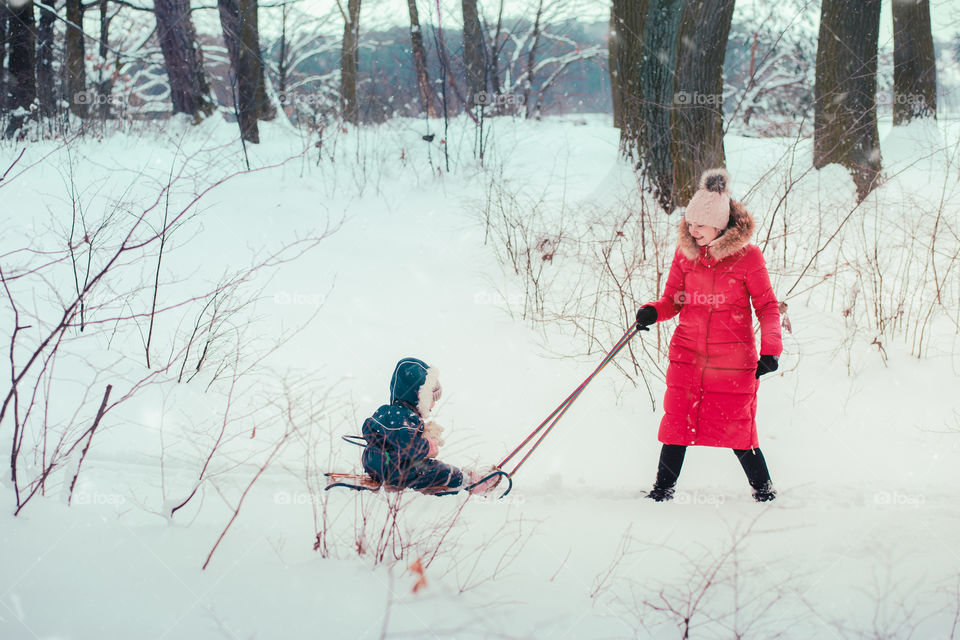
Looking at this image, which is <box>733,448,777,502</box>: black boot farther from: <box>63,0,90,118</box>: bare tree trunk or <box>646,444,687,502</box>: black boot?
<box>63,0,90,118</box>: bare tree trunk

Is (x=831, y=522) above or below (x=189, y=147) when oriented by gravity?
below

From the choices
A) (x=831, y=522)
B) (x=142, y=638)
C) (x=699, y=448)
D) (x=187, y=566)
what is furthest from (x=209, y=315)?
(x=831, y=522)

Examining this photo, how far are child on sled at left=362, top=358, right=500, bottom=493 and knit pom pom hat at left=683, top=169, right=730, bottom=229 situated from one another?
52.0 inches

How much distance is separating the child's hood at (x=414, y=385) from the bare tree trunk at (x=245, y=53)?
696 cm

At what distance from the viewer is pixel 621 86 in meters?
6.54

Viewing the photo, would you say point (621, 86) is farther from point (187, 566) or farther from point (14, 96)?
point (14, 96)

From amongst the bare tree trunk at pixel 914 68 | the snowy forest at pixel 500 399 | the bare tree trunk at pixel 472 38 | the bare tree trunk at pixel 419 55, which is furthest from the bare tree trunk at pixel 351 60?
the bare tree trunk at pixel 914 68

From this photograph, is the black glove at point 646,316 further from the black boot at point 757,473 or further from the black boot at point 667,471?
the black boot at point 757,473

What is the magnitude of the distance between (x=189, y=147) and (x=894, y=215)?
7687 millimetres

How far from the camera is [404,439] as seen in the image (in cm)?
267

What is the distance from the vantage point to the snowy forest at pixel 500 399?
2.14 metres

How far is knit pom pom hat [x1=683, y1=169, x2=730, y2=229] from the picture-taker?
105 inches

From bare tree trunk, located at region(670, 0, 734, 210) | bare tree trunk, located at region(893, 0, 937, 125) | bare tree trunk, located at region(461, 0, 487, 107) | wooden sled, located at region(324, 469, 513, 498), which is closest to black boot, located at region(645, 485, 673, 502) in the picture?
wooden sled, located at region(324, 469, 513, 498)

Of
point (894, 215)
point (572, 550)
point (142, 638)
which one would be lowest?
point (572, 550)
